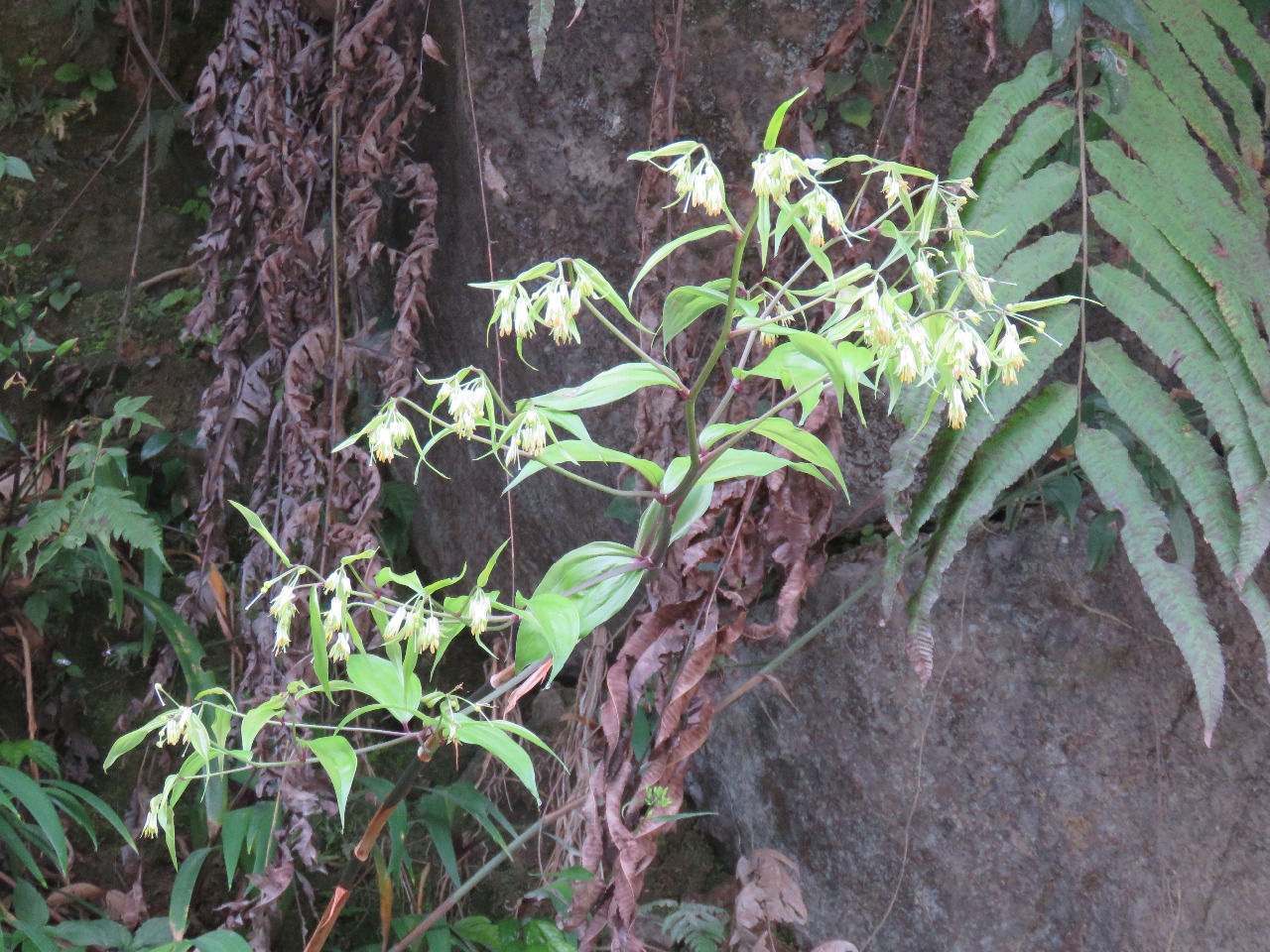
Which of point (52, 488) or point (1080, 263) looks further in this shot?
point (52, 488)

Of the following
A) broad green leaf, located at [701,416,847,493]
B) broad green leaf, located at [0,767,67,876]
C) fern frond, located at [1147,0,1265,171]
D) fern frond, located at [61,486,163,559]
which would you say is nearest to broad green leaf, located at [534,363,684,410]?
broad green leaf, located at [701,416,847,493]

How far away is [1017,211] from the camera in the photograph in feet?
4.22

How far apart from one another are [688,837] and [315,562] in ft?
3.17

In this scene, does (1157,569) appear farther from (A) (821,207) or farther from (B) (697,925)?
(B) (697,925)

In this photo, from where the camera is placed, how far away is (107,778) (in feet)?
7.15

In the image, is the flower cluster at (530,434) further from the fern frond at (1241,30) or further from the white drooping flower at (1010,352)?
the fern frond at (1241,30)

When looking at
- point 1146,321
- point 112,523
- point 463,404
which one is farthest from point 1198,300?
point 112,523

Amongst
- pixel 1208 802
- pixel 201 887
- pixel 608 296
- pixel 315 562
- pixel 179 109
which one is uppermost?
pixel 179 109

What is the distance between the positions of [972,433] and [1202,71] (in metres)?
0.64

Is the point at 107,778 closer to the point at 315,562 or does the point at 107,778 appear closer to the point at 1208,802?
the point at 315,562

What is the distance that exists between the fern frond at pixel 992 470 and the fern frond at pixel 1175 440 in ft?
0.21

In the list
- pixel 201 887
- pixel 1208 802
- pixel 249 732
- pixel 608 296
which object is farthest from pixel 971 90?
pixel 201 887

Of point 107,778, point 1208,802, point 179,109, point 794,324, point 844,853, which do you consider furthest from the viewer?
point 179,109

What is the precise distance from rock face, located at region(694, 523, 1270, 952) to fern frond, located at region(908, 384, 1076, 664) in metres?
0.54
